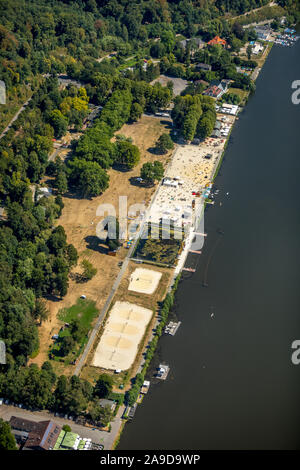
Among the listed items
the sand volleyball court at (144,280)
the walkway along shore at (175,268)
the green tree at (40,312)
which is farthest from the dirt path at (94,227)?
the sand volleyball court at (144,280)

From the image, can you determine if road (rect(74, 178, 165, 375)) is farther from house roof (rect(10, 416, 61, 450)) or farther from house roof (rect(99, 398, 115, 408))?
house roof (rect(10, 416, 61, 450))

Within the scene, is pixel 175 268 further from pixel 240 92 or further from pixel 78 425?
pixel 240 92

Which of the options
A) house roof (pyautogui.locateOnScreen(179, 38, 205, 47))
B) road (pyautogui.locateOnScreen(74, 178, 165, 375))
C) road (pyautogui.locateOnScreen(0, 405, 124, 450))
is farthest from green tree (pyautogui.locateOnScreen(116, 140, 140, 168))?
house roof (pyautogui.locateOnScreen(179, 38, 205, 47))

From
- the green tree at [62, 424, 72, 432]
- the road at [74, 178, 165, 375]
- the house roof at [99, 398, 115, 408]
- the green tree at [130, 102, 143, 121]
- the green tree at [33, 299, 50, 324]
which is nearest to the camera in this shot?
the green tree at [62, 424, 72, 432]

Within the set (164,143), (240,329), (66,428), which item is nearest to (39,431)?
(66,428)

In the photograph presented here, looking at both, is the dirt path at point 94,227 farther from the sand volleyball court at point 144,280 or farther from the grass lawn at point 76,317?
the sand volleyball court at point 144,280

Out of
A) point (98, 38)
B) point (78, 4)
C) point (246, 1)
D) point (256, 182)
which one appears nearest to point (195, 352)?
point (256, 182)
